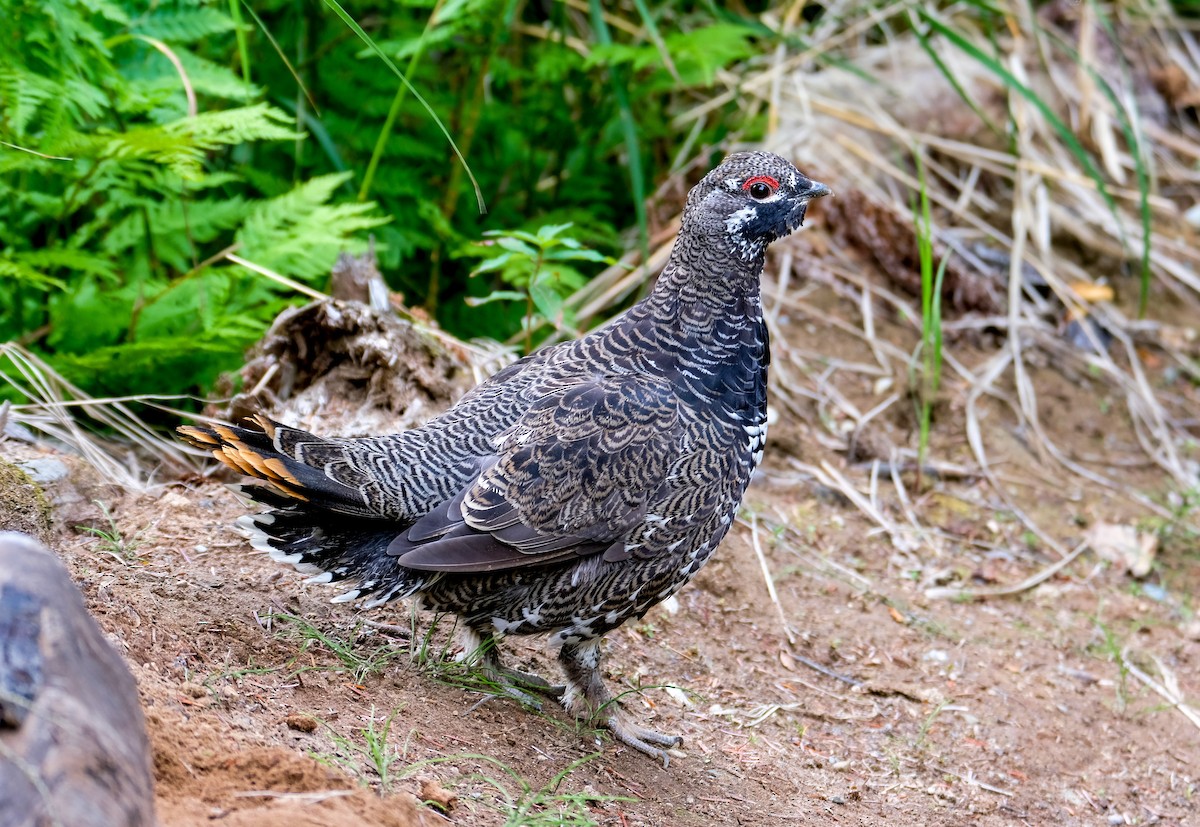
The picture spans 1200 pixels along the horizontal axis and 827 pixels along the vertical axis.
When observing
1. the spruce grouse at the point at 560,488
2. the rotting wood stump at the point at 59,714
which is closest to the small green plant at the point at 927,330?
the spruce grouse at the point at 560,488

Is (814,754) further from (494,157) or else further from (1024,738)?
(494,157)

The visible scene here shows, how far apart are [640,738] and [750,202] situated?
218 centimetres

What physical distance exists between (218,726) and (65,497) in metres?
1.86

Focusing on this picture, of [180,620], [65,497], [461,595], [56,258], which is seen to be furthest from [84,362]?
[461,595]

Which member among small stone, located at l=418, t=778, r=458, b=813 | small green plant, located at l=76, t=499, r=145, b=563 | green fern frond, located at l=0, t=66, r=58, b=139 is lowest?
small stone, located at l=418, t=778, r=458, b=813

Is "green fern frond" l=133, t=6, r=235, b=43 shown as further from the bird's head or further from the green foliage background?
the bird's head

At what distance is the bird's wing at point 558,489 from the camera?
4090mm

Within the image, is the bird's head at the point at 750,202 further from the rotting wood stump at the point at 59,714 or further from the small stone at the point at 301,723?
the rotting wood stump at the point at 59,714

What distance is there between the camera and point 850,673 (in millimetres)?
5457

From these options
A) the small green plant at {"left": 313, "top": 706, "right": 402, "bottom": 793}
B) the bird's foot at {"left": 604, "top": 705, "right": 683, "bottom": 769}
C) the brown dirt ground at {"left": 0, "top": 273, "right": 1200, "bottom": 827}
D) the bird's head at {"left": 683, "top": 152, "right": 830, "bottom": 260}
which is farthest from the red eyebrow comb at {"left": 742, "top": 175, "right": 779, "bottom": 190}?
the small green plant at {"left": 313, "top": 706, "right": 402, "bottom": 793}

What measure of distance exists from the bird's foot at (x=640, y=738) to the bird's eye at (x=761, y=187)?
2.14 metres

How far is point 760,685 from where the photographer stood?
5164 millimetres

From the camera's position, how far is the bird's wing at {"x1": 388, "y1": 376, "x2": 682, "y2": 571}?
13.4ft

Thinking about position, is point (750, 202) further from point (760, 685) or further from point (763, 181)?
point (760, 685)
